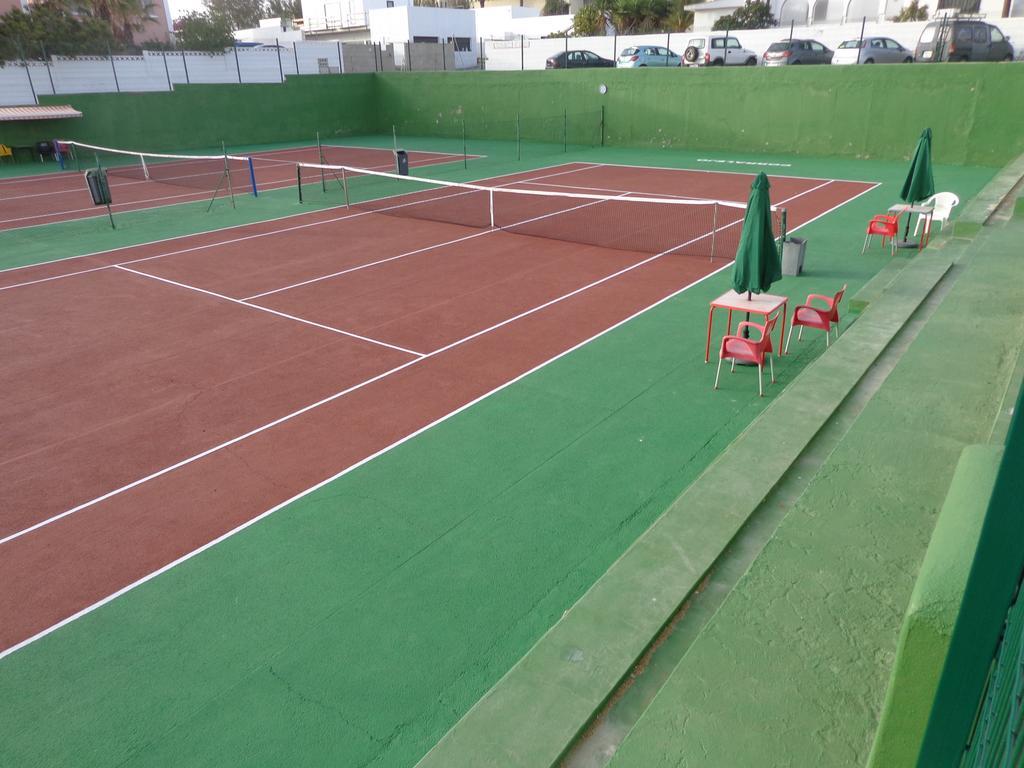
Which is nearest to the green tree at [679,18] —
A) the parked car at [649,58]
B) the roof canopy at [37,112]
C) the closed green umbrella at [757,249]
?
the parked car at [649,58]

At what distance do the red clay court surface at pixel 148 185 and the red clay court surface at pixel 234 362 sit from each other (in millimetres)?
6246

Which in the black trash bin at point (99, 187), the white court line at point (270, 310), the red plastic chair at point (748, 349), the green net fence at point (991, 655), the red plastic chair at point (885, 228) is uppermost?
the green net fence at point (991, 655)

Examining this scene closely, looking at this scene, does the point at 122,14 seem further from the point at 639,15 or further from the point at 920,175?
the point at 920,175

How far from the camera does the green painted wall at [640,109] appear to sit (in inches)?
973

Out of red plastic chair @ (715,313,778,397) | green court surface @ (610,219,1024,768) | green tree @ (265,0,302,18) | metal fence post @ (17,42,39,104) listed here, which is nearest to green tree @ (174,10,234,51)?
metal fence post @ (17,42,39,104)

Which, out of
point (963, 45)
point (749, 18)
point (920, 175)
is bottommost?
point (920, 175)

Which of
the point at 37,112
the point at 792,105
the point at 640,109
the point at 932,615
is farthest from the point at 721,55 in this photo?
the point at 932,615

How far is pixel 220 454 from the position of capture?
26.7ft

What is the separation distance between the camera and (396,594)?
5828 millimetres

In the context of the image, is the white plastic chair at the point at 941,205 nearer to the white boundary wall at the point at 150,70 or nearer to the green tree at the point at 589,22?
the white boundary wall at the point at 150,70

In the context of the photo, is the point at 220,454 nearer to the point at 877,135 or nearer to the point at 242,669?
the point at 242,669

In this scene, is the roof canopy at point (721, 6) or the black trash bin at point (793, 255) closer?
the black trash bin at point (793, 255)

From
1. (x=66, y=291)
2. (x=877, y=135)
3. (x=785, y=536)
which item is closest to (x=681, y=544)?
(x=785, y=536)

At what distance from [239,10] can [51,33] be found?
77.5 meters
